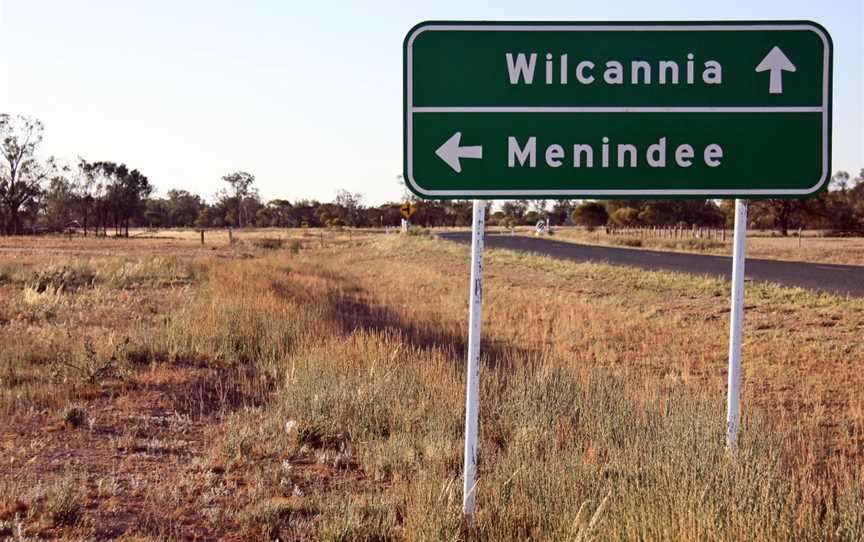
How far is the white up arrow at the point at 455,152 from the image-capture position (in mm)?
3543

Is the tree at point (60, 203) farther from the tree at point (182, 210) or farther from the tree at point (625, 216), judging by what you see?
the tree at point (625, 216)

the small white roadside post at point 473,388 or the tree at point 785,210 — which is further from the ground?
the tree at point 785,210

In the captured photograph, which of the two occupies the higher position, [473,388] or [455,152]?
[455,152]

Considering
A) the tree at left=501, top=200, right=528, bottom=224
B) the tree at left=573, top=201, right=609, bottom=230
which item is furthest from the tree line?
the tree at left=501, top=200, right=528, bottom=224

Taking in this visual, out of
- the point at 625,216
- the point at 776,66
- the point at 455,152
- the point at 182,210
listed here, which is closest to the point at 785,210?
the point at 625,216

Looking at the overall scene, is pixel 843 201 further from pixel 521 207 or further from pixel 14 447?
pixel 14 447

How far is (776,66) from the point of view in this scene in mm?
3562

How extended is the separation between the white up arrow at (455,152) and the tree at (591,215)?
72.4 meters

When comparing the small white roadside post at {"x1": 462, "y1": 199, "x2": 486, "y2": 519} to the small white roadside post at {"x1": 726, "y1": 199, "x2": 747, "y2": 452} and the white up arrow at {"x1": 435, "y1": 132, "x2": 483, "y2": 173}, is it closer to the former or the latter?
the white up arrow at {"x1": 435, "y1": 132, "x2": 483, "y2": 173}

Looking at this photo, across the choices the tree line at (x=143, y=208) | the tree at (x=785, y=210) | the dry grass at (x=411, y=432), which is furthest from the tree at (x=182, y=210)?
the dry grass at (x=411, y=432)

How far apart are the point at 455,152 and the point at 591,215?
240 feet

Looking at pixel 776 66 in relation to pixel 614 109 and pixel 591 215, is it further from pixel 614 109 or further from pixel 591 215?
pixel 591 215

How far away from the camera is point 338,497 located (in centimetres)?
423

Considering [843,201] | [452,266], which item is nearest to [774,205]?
[843,201]
